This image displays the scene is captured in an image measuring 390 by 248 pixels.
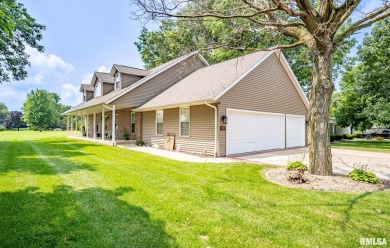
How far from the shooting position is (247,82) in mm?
11727

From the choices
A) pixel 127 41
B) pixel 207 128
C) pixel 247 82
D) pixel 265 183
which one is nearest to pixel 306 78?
pixel 247 82

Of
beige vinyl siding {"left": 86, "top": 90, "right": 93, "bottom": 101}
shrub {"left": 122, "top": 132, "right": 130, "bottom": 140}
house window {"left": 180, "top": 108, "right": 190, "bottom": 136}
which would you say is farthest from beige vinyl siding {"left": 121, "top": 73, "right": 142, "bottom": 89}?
beige vinyl siding {"left": 86, "top": 90, "right": 93, "bottom": 101}

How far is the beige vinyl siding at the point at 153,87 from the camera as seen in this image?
591 inches

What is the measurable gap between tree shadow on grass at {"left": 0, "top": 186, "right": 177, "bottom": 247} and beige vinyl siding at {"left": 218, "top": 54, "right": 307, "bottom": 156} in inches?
271

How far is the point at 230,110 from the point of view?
10.8m

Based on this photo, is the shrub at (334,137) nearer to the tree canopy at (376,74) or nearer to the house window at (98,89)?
the tree canopy at (376,74)

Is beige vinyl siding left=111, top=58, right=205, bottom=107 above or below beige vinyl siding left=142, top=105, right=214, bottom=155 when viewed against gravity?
above

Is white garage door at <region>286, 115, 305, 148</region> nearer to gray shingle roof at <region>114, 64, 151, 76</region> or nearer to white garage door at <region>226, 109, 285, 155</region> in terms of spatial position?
white garage door at <region>226, 109, 285, 155</region>

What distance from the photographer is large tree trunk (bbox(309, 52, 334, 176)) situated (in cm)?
630

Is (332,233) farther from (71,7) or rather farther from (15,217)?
(71,7)

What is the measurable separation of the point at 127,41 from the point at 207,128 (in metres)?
6.32

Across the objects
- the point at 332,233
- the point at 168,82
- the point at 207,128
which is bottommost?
the point at 332,233

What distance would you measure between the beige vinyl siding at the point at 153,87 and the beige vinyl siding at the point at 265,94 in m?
5.00

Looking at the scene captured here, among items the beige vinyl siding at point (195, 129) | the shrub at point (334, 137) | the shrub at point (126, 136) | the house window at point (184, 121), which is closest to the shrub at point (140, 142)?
the beige vinyl siding at point (195, 129)
